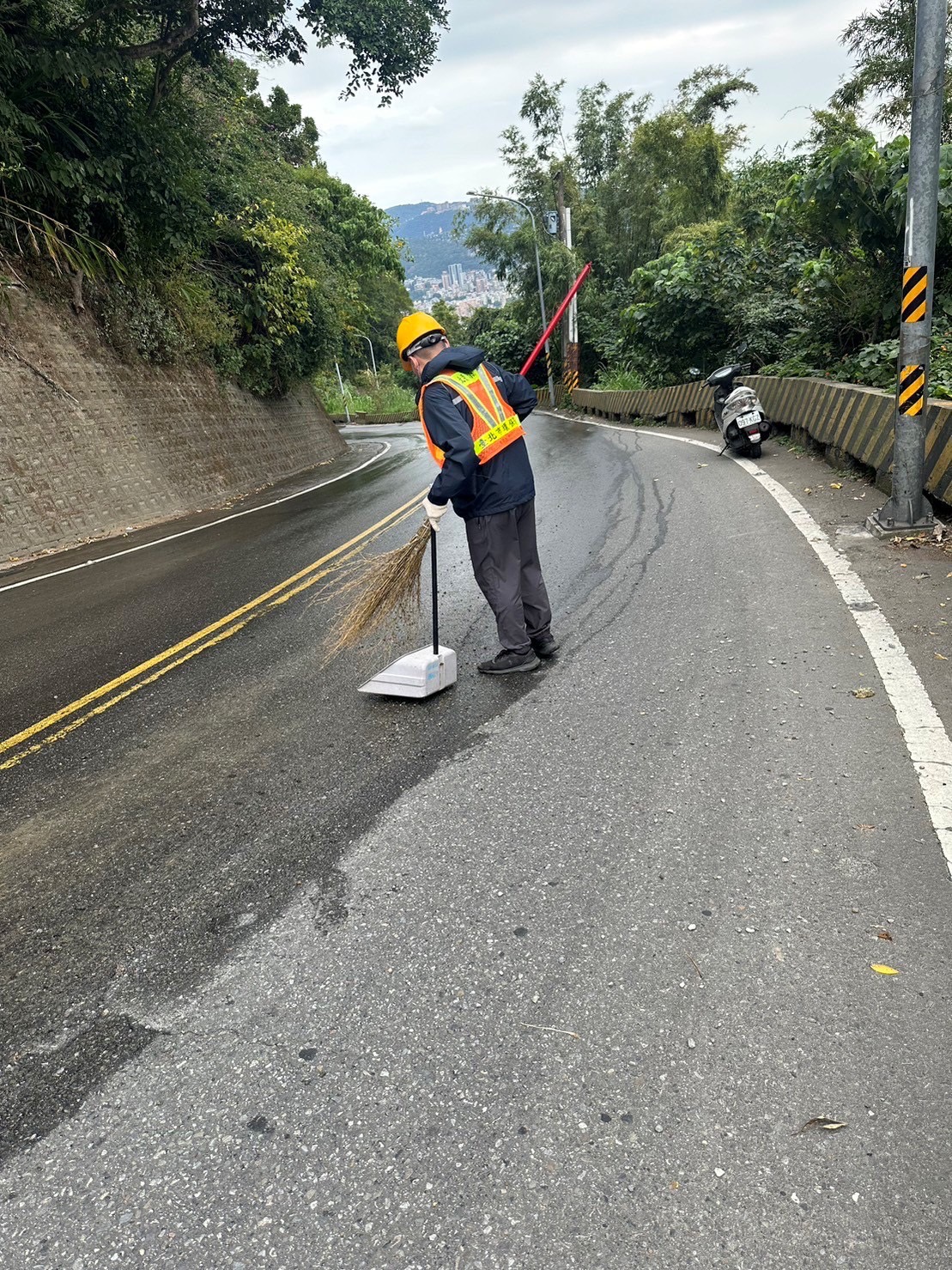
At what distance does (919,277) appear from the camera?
248 inches

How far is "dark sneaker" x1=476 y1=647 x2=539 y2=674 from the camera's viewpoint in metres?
4.76

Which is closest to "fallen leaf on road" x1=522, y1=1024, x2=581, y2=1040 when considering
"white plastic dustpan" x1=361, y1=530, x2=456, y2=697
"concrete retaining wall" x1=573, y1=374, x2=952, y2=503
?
"white plastic dustpan" x1=361, y1=530, x2=456, y2=697

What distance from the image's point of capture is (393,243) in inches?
1565

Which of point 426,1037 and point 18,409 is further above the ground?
point 18,409

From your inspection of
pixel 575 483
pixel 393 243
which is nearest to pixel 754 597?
pixel 575 483

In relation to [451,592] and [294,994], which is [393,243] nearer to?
[451,592]

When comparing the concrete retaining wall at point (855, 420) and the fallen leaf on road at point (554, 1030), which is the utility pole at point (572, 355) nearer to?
the concrete retaining wall at point (855, 420)

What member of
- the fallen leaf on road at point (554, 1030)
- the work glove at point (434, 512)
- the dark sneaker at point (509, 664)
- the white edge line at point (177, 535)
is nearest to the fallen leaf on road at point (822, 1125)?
the fallen leaf on road at point (554, 1030)

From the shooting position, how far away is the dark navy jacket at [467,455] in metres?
4.32

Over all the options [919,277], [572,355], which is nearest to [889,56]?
[572,355]

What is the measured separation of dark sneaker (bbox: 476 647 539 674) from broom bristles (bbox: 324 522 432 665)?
756 millimetres

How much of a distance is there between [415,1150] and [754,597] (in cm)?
444

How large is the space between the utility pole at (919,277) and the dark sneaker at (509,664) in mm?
3680

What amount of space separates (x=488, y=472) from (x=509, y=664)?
1092 mm
